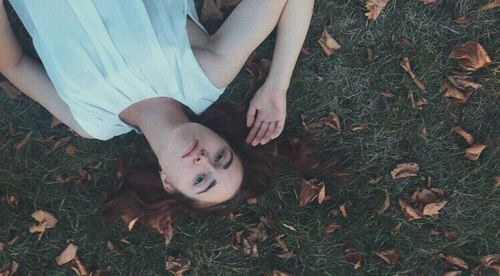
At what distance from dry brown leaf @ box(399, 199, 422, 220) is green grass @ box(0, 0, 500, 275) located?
A: 0.13ft

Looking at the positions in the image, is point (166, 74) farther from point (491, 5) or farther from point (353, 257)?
point (491, 5)

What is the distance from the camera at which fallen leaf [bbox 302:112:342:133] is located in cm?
365

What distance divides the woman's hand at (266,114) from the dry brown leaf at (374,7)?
91 centimetres

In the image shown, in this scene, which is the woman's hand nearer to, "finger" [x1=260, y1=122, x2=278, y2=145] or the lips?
"finger" [x1=260, y1=122, x2=278, y2=145]

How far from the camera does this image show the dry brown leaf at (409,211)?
11.8 feet

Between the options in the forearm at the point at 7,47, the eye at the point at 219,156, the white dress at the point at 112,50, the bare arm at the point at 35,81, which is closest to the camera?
the eye at the point at 219,156

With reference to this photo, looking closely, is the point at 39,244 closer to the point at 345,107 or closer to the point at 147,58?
the point at 147,58

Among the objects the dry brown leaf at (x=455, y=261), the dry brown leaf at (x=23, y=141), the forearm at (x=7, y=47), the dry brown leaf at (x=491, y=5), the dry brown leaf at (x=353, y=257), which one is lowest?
the dry brown leaf at (x=455, y=261)

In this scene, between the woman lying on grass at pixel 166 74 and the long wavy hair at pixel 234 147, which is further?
the long wavy hair at pixel 234 147

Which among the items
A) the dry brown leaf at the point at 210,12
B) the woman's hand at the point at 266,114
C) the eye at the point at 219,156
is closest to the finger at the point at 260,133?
the woman's hand at the point at 266,114

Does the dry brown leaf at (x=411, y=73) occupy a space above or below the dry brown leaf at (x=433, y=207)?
above

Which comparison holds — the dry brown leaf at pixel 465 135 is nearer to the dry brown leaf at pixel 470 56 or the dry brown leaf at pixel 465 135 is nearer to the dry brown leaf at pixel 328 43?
the dry brown leaf at pixel 470 56

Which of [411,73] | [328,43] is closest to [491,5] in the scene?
[411,73]

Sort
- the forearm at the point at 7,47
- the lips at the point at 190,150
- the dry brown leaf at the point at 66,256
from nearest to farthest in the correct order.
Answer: the lips at the point at 190,150 → the forearm at the point at 7,47 → the dry brown leaf at the point at 66,256
